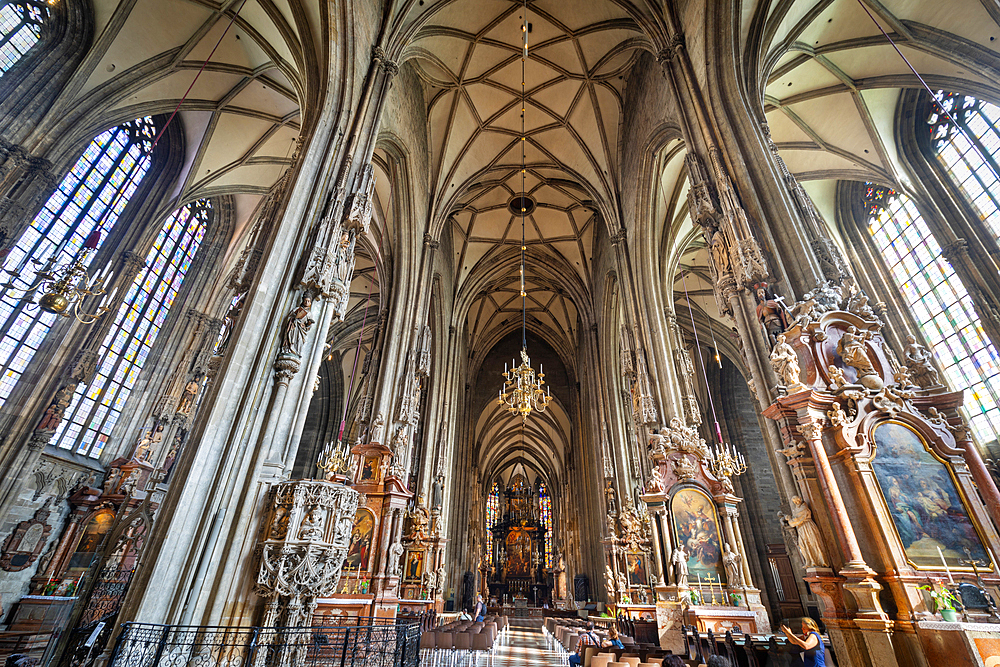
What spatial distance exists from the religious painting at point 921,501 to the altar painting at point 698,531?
6.08 metres

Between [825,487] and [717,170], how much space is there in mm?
5748

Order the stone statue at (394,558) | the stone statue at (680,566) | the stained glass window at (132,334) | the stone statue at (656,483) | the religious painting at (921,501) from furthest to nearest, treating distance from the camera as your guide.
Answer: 1. the stained glass window at (132,334)
2. the stone statue at (656,483)
3. the stone statue at (394,558)
4. the stone statue at (680,566)
5. the religious painting at (921,501)

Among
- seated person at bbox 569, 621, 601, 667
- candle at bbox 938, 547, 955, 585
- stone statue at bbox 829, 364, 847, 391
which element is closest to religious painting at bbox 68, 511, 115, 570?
seated person at bbox 569, 621, 601, 667

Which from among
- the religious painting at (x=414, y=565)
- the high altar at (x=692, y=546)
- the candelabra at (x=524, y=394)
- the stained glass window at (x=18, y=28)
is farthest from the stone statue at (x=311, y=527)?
the stained glass window at (x=18, y=28)

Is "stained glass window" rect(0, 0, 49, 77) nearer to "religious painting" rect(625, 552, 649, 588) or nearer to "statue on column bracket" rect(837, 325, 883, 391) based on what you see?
"statue on column bracket" rect(837, 325, 883, 391)

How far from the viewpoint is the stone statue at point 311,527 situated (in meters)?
5.38

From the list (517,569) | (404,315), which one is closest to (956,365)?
(404,315)

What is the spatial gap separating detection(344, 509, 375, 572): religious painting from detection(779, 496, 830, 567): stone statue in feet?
29.3

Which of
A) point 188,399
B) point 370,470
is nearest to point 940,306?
point 370,470

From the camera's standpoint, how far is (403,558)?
13367 mm

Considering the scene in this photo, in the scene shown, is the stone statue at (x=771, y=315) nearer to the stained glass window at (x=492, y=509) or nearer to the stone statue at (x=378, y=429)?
the stone statue at (x=378, y=429)

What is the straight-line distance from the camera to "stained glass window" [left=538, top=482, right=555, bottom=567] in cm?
3997

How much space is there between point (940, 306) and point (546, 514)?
38.2 metres

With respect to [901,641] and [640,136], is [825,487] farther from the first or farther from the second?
[640,136]
